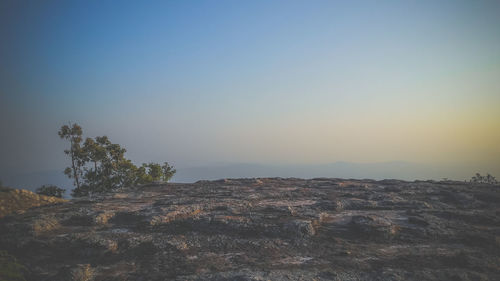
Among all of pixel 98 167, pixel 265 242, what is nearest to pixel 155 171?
pixel 98 167

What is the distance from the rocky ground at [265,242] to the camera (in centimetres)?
843

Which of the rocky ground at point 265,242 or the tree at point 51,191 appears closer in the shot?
the rocky ground at point 265,242

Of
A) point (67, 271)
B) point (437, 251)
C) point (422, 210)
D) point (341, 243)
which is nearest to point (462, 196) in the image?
point (422, 210)

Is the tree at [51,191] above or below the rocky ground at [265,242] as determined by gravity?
below

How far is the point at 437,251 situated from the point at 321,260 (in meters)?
4.97

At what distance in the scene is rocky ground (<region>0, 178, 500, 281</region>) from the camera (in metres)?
8.43

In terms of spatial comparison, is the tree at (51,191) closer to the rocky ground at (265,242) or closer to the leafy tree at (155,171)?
the leafy tree at (155,171)

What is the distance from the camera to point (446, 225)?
39.6ft

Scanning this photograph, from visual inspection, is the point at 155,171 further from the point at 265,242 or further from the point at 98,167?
the point at 265,242

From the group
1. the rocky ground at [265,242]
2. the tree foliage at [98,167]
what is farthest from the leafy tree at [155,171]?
the rocky ground at [265,242]

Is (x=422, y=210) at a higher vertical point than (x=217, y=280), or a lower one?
higher

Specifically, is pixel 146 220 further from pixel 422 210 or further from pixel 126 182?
pixel 126 182

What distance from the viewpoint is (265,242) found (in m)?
10.9

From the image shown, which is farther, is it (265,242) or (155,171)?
(155,171)
